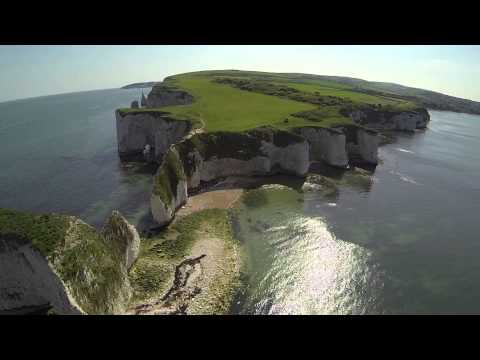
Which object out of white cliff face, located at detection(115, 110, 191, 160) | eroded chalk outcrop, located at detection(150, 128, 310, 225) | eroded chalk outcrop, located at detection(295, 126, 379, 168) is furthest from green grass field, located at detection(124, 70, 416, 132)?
eroded chalk outcrop, located at detection(150, 128, 310, 225)

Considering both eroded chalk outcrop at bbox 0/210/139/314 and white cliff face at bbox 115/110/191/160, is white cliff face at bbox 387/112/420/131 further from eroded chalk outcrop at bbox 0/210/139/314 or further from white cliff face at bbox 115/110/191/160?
eroded chalk outcrop at bbox 0/210/139/314

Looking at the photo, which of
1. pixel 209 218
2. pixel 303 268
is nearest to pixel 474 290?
pixel 303 268

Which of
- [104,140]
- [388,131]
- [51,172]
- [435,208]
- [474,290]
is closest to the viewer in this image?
[474,290]

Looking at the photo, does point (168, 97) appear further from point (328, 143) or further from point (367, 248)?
point (367, 248)

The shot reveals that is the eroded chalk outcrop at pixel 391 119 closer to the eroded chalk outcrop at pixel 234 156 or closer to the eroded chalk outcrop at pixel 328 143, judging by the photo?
the eroded chalk outcrop at pixel 328 143

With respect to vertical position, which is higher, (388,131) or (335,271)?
(388,131)

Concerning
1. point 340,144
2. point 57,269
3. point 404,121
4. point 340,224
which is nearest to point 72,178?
point 57,269
